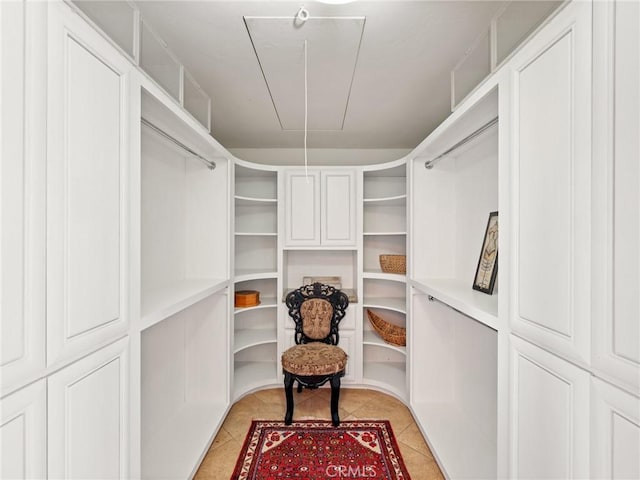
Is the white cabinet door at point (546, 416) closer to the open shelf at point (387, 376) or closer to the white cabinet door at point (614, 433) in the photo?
the white cabinet door at point (614, 433)

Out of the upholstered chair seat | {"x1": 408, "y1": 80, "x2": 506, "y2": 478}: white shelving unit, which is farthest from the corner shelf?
{"x1": 408, "y1": 80, "x2": 506, "y2": 478}: white shelving unit

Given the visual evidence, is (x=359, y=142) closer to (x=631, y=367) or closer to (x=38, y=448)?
(x=631, y=367)

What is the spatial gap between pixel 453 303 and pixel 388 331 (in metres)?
1.51

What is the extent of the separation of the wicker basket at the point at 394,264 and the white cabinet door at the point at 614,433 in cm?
216

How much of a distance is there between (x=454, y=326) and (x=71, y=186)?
2.74 metres

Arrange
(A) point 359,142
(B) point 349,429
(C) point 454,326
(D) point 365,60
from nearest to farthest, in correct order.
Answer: (D) point 365,60 → (B) point 349,429 → (C) point 454,326 → (A) point 359,142

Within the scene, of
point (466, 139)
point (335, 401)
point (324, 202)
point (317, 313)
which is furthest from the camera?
point (324, 202)

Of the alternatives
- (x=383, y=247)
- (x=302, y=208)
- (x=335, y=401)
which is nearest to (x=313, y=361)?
(x=335, y=401)

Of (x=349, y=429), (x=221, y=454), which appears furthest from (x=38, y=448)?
(x=349, y=429)

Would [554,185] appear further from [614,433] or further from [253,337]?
[253,337]

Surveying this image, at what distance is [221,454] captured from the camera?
2236mm

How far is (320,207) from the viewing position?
3.19 metres

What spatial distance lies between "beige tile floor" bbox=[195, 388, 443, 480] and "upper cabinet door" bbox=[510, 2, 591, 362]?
157 cm

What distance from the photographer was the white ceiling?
4.82ft
